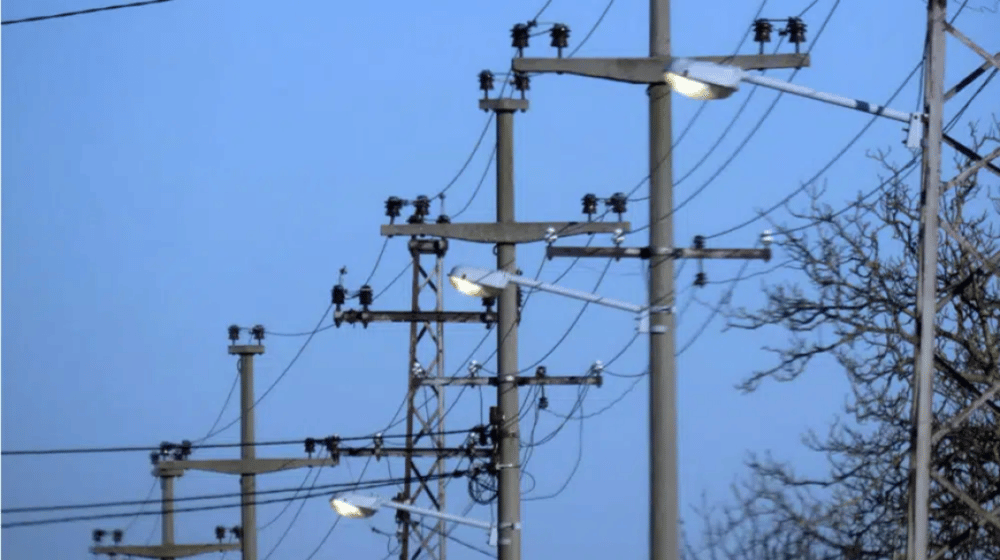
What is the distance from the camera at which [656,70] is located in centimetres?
2045

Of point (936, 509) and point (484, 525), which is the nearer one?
point (936, 509)

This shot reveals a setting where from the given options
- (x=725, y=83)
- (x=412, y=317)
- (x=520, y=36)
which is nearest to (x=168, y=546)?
(x=412, y=317)

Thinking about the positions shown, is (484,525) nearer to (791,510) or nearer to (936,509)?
(791,510)

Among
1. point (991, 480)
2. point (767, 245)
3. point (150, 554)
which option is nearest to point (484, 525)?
point (991, 480)

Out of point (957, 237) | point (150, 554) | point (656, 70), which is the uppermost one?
point (656, 70)

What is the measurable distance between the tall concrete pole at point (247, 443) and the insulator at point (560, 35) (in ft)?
58.7

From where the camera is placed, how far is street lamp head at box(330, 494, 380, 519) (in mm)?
33062

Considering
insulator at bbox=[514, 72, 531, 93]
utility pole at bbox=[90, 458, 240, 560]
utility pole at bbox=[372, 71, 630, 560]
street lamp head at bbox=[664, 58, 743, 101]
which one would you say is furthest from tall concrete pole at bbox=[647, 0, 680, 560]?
utility pole at bbox=[90, 458, 240, 560]

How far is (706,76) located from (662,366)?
9.34 feet

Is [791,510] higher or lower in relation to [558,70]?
lower

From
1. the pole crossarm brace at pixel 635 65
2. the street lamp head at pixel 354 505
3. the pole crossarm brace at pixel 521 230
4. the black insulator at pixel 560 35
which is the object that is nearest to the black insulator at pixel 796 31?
the pole crossarm brace at pixel 635 65

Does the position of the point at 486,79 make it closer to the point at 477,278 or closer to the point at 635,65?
the point at 477,278

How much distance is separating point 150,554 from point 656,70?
40651 millimetres

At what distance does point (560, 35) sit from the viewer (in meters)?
26.1
